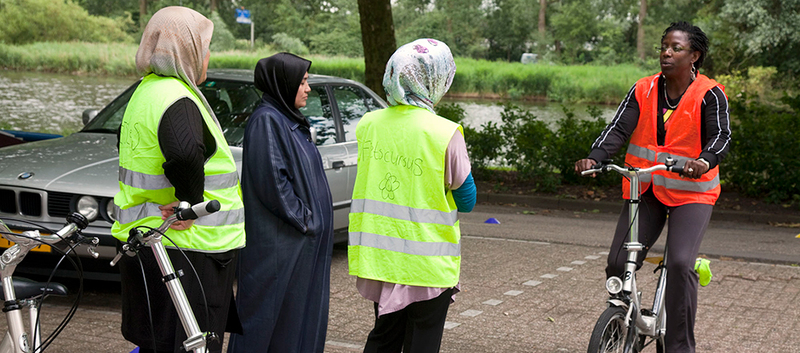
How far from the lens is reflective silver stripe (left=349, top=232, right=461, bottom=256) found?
347cm

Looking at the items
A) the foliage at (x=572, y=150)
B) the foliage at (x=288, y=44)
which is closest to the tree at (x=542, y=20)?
the foliage at (x=288, y=44)

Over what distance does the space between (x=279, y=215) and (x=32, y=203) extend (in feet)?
9.17

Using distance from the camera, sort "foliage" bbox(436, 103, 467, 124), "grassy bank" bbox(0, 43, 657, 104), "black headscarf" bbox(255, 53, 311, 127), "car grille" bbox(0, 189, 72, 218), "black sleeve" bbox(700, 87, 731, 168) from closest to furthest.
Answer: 1. "black headscarf" bbox(255, 53, 311, 127)
2. "black sleeve" bbox(700, 87, 731, 168)
3. "car grille" bbox(0, 189, 72, 218)
4. "foliage" bbox(436, 103, 467, 124)
5. "grassy bank" bbox(0, 43, 657, 104)

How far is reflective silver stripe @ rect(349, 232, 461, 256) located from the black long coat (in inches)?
18.3

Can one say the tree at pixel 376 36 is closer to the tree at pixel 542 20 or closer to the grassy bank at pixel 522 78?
the grassy bank at pixel 522 78

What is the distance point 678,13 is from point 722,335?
45.4m

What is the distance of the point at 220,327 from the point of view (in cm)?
360

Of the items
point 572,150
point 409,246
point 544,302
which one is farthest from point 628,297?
point 572,150

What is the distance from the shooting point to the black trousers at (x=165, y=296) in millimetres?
3385

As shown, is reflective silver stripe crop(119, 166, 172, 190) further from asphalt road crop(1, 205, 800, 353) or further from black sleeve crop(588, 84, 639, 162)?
black sleeve crop(588, 84, 639, 162)

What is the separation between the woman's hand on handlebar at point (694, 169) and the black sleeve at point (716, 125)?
0.20 metres

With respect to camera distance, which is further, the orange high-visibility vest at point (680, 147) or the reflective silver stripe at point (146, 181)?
the orange high-visibility vest at point (680, 147)

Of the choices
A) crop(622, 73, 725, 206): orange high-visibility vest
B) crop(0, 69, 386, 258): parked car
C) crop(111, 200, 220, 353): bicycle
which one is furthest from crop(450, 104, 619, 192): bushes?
crop(111, 200, 220, 353): bicycle

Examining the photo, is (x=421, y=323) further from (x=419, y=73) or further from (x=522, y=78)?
(x=522, y=78)
